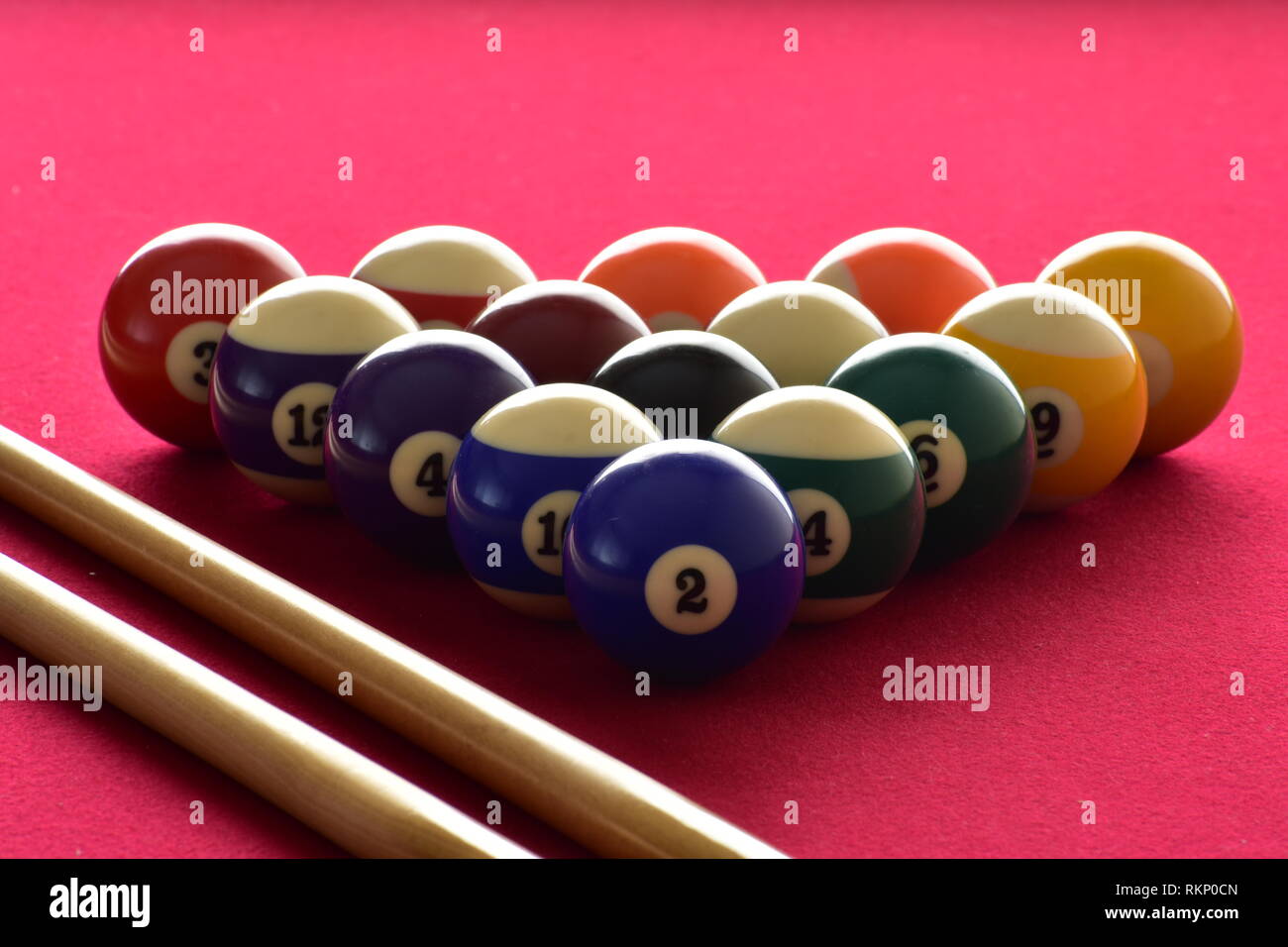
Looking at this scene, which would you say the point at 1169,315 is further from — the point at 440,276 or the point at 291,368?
the point at 291,368

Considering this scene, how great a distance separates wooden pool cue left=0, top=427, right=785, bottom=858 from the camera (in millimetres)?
2033

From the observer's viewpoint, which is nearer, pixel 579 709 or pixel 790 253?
pixel 579 709

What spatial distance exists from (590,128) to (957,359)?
9.85 feet

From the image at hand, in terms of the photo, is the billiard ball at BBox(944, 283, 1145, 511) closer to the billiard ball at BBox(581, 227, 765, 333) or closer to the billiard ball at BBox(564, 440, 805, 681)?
the billiard ball at BBox(581, 227, 765, 333)

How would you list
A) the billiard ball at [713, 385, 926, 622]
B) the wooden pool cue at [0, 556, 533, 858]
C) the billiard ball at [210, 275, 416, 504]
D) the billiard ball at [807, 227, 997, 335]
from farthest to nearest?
the billiard ball at [807, 227, 997, 335] → the billiard ball at [210, 275, 416, 504] → the billiard ball at [713, 385, 926, 622] → the wooden pool cue at [0, 556, 533, 858]

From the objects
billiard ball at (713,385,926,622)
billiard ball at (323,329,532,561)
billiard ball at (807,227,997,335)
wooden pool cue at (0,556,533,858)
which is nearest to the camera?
wooden pool cue at (0,556,533,858)

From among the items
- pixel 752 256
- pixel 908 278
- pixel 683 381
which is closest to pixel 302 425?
pixel 683 381

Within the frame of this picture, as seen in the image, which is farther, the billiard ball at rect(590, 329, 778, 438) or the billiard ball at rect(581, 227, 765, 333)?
the billiard ball at rect(581, 227, 765, 333)

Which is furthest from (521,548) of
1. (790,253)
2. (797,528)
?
(790,253)

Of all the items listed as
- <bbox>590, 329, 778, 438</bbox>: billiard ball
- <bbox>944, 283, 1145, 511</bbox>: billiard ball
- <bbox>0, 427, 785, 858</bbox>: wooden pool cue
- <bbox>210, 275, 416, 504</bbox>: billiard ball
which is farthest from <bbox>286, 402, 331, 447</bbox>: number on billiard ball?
<bbox>944, 283, 1145, 511</bbox>: billiard ball

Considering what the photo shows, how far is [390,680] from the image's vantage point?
2340 mm

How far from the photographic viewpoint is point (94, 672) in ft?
7.91

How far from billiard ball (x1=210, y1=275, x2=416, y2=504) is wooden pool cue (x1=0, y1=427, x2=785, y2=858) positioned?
225 millimetres
